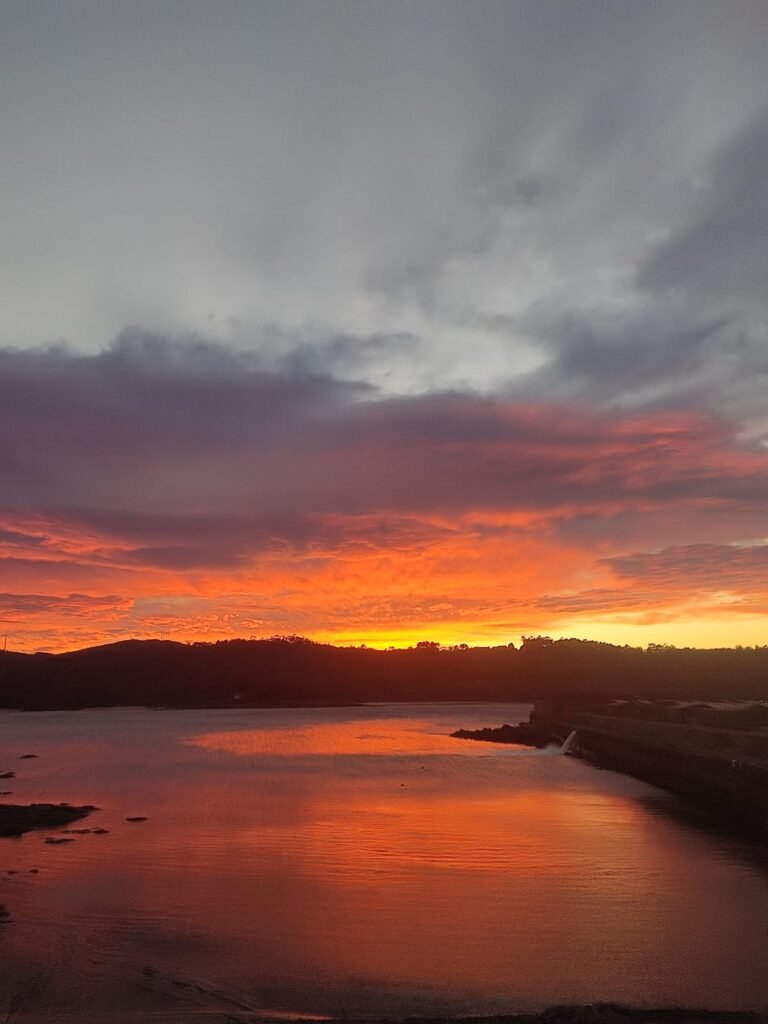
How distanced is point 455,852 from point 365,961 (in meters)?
8.64

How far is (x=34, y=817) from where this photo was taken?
22.8 metres

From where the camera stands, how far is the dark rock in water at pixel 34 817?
21.4m

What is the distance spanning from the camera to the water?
9.84 metres

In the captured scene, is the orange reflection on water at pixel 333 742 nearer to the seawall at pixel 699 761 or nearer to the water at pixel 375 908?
the seawall at pixel 699 761

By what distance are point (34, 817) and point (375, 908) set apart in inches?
511

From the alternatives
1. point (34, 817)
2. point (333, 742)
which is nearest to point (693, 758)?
point (34, 817)

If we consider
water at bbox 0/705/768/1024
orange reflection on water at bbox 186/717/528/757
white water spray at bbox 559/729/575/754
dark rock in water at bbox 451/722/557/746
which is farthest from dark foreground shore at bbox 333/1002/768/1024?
dark rock in water at bbox 451/722/557/746

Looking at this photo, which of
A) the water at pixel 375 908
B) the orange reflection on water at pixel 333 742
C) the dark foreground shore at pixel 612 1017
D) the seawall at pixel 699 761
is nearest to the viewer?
the dark foreground shore at pixel 612 1017

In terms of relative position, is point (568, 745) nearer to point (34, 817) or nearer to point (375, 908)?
point (34, 817)

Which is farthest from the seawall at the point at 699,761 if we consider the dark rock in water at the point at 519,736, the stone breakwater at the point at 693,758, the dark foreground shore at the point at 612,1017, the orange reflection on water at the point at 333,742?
the orange reflection on water at the point at 333,742

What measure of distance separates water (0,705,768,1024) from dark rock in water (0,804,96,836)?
0.91 m

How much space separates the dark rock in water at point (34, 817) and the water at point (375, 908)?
911 millimetres

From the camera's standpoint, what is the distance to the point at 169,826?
2303 cm

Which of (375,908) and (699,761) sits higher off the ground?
(699,761)
